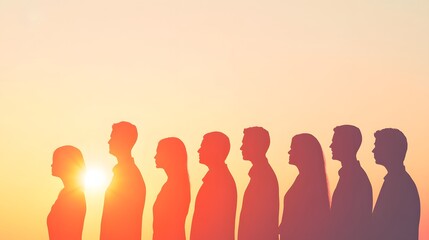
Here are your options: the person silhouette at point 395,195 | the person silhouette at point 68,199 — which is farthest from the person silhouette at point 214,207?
the person silhouette at point 395,195

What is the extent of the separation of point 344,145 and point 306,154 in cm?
91

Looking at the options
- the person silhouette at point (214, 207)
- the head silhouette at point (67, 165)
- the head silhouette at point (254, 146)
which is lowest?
the person silhouette at point (214, 207)

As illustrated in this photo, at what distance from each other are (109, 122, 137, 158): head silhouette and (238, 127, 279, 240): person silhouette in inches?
105

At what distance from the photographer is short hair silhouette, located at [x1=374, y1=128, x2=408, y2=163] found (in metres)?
36.1

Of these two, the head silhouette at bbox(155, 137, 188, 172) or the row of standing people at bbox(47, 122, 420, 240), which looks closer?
the row of standing people at bbox(47, 122, 420, 240)

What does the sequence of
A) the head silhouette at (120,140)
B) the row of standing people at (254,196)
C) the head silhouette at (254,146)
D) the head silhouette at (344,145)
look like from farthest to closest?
the head silhouette at (120,140)
the head silhouette at (254,146)
the head silhouette at (344,145)
the row of standing people at (254,196)

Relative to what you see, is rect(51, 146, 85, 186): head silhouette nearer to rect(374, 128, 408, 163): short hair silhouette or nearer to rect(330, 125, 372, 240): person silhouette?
rect(330, 125, 372, 240): person silhouette

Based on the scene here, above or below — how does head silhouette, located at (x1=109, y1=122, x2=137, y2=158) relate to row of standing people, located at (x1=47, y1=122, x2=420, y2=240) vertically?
above

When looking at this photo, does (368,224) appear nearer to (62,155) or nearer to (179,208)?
(179,208)

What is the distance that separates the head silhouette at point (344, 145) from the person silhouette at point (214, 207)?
258 centimetres

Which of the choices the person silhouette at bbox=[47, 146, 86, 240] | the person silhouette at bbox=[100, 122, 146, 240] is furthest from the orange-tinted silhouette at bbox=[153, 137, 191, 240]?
the person silhouette at bbox=[47, 146, 86, 240]

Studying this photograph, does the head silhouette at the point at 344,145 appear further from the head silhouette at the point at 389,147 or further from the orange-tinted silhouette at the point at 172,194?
the orange-tinted silhouette at the point at 172,194

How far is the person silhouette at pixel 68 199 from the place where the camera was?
37406 millimetres

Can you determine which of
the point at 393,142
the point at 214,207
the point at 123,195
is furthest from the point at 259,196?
the point at 393,142
